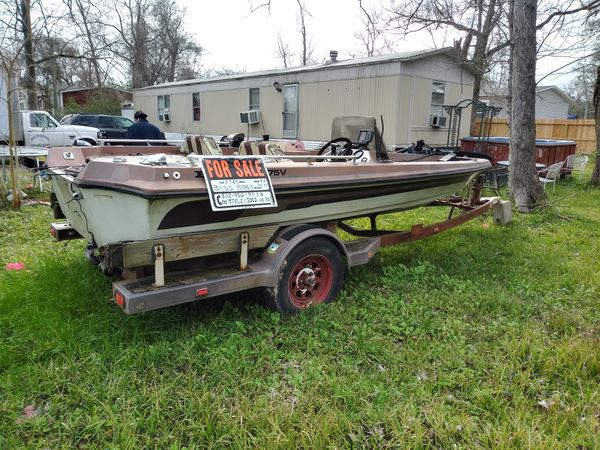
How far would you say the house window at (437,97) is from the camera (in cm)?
1305

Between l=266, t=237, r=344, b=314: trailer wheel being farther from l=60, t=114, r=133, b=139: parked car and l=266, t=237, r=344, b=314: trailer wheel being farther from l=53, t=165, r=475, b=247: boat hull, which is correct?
l=60, t=114, r=133, b=139: parked car

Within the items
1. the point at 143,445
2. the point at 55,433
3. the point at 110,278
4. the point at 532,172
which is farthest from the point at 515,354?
the point at 532,172

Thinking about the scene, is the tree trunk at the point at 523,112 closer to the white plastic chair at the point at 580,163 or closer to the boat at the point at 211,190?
the boat at the point at 211,190

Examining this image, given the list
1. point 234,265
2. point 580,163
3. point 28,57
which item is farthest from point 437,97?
point 28,57

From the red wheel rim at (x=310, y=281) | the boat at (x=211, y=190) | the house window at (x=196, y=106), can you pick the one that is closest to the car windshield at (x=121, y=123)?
the house window at (x=196, y=106)

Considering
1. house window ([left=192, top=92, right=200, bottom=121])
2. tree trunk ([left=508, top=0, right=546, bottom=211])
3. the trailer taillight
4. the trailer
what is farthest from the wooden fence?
the trailer taillight

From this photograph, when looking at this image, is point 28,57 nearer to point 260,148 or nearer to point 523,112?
point 260,148

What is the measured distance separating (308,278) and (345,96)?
33.7 ft

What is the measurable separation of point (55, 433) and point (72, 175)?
73.5 inches

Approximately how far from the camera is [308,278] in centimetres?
364

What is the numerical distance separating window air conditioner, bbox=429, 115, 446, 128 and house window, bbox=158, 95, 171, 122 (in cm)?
1201

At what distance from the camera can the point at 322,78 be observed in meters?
13.6

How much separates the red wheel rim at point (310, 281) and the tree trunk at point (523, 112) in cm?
509

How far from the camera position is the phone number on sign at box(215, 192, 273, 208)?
2.92 metres
